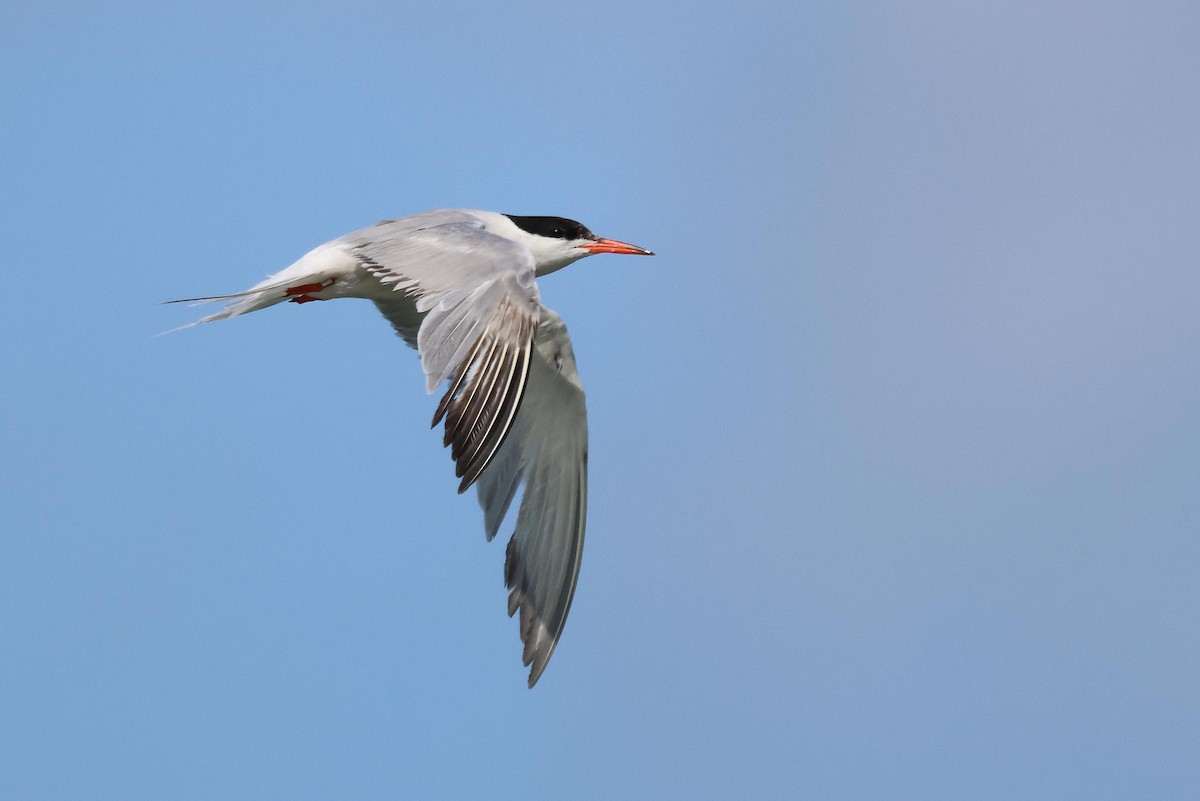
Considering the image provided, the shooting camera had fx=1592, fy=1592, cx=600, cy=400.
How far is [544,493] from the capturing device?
29.2 feet

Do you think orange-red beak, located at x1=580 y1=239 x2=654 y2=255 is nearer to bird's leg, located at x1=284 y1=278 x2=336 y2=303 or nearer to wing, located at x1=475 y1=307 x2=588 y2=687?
wing, located at x1=475 y1=307 x2=588 y2=687

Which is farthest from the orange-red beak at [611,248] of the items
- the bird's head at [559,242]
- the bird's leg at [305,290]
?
the bird's leg at [305,290]

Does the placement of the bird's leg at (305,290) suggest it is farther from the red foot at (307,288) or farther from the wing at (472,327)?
the wing at (472,327)

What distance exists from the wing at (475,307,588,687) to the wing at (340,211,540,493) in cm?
155

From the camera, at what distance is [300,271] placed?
7.77 meters

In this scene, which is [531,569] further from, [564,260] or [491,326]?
[491,326]

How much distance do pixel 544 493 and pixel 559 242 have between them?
1399mm

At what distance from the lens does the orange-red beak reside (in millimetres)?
8805

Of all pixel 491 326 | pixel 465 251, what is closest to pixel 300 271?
pixel 465 251

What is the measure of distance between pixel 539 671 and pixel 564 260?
7.40 ft

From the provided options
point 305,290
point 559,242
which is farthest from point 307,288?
point 559,242

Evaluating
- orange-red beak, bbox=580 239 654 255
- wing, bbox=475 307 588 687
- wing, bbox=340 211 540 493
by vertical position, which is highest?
orange-red beak, bbox=580 239 654 255

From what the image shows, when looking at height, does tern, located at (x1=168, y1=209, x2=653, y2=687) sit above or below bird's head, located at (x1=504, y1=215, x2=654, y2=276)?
below

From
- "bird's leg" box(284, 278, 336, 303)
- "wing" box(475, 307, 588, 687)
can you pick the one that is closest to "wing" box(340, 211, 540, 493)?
"bird's leg" box(284, 278, 336, 303)
